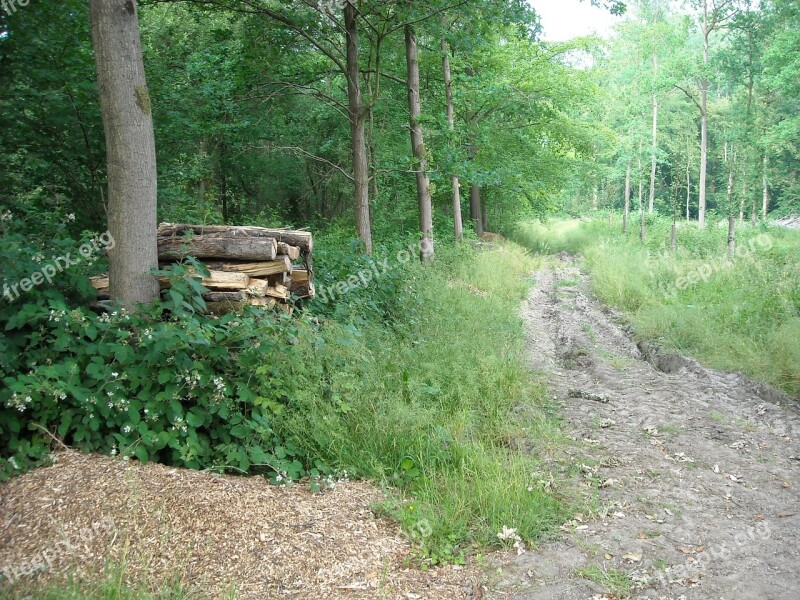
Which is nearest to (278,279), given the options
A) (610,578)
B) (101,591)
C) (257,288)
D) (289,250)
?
(289,250)

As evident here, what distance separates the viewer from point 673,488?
484 cm

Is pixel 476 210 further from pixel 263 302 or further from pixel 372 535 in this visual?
pixel 372 535

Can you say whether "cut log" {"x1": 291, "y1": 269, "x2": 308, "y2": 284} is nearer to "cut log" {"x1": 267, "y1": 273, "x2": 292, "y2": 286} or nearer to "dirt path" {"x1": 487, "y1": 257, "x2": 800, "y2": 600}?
"cut log" {"x1": 267, "y1": 273, "x2": 292, "y2": 286}

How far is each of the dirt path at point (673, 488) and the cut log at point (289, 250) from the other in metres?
3.57

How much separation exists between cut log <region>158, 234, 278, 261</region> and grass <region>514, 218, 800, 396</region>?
6491 millimetres

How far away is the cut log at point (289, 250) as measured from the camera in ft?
20.5

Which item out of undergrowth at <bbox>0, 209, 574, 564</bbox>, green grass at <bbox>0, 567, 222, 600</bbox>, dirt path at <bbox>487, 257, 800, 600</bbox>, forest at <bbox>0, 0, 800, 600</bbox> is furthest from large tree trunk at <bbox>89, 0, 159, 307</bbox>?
dirt path at <bbox>487, 257, 800, 600</bbox>

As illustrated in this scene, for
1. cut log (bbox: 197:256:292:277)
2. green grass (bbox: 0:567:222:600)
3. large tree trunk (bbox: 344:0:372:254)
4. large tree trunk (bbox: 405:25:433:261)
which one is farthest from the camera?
large tree trunk (bbox: 405:25:433:261)

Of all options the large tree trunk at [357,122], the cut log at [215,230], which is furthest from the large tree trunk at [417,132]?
the cut log at [215,230]

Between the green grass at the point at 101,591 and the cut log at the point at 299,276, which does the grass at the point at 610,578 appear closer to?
the green grass at the point at 101,591

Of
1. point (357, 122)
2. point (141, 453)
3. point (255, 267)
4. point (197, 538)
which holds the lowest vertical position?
point (197, 538)

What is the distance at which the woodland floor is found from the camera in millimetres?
3449

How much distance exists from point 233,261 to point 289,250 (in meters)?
0.70

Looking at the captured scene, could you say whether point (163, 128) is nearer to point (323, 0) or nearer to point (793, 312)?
point (323, 0)
